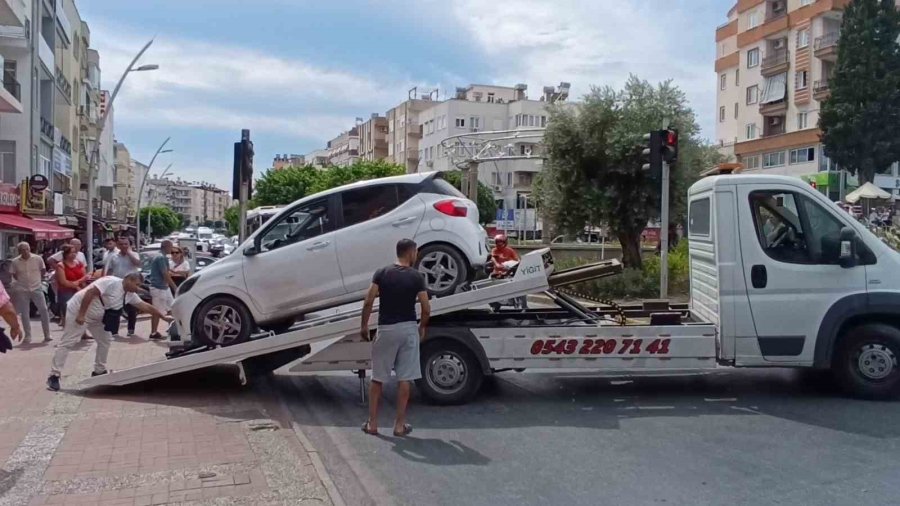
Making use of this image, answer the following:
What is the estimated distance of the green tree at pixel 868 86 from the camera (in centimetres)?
4234

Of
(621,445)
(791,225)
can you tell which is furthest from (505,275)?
(791,225)

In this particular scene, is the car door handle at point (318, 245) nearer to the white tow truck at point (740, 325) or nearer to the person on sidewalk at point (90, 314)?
the white tow truck at point (740, 325)

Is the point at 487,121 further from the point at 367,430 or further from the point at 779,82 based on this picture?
the point at 367,430

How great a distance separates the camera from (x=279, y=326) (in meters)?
9.58

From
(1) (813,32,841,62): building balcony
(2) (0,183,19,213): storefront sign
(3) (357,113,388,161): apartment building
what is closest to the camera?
(2) (0,183,19,213): storefront sign

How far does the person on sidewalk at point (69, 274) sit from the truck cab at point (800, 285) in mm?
10898

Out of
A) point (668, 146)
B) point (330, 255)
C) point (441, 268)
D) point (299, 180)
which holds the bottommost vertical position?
point (441, 268)

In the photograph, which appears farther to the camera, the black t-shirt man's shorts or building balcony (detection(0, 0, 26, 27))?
building balcony (detection(0, 0, 26, 27))

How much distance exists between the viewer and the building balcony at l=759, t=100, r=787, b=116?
171 ft

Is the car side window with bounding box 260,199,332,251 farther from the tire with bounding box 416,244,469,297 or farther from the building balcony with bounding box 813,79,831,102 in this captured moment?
the building balcony with bounding box 813,79,831,102

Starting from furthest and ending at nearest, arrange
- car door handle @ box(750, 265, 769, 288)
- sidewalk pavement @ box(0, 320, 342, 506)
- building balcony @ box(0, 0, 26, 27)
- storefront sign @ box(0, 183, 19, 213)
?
storefront sign @ box(0, 183, 19, 213) → building balcony @ box(0, 0, 26, 27) → car door handle @ box(750, 265, 769, 288) → sidewalk pavement @ box(0, 320, 342, 506)

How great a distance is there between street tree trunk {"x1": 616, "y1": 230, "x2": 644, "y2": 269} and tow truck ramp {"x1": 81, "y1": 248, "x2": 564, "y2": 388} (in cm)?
1402

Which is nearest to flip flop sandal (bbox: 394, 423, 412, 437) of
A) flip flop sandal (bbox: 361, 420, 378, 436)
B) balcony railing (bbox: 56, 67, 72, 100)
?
flip flop sandal (bbox: 361, 420, 378, 436)

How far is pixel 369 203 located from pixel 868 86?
40.7 metres
